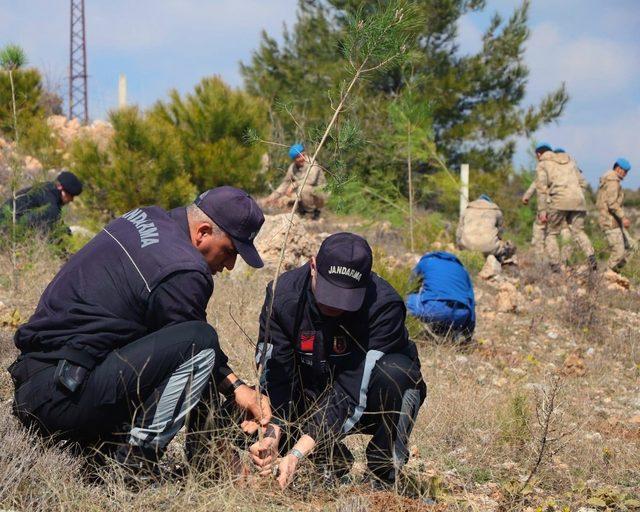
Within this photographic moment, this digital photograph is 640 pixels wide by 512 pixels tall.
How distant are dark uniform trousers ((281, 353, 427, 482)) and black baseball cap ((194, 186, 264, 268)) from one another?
2.09 ft

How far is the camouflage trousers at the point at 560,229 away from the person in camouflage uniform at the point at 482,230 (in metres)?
0.59

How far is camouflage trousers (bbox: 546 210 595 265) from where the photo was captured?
9539mm

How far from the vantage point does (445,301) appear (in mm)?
5664

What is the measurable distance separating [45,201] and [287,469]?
5.11m

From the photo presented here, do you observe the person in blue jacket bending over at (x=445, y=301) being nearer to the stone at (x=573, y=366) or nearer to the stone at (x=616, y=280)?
the stone at (x=573, y=366)

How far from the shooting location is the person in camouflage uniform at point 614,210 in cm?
983

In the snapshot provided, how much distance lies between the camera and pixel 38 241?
6.54 meters

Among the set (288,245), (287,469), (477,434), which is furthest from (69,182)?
(287,469)

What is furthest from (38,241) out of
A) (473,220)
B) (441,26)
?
(441,26)

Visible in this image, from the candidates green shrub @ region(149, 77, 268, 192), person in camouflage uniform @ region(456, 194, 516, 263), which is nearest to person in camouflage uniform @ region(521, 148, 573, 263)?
person in camouflage uniform @ region(456, 194, 516, 263)

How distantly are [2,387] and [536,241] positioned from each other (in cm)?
762

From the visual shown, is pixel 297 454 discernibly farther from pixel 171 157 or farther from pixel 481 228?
pixel 171 157

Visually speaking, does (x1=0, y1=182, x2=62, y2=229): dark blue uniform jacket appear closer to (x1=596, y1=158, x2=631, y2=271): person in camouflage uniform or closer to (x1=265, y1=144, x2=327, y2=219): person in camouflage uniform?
(x1=265, y1=144, x2=327, y2=219): person in camouflage uniform

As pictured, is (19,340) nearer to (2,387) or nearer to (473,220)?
(2,387)
